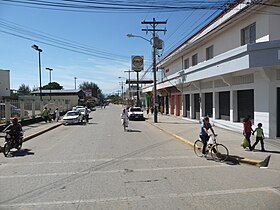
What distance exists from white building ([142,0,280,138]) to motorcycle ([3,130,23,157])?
1085 cm

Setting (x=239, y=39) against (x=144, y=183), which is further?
(x=239, y=39)

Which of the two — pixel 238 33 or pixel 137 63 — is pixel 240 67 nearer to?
pixel 238 33

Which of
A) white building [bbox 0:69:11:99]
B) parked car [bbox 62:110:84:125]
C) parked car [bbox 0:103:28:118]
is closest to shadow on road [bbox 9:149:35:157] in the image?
parked car [bbox 0:103:28:118]

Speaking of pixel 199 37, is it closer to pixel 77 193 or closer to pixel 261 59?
pixel 261 59

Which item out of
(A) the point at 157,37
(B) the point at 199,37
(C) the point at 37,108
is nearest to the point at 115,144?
(B) the point at 199,37

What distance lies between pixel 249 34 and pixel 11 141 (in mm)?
13624

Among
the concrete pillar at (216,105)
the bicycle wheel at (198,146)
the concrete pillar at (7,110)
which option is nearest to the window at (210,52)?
the concrete pillar at (216,105)

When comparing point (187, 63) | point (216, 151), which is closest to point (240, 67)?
point (216, 151)

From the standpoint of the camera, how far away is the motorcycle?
12.2 m

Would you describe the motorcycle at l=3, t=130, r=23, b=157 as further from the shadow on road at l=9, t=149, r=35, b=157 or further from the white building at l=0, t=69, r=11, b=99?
the white building at l=0, t=69, r=11, b=99

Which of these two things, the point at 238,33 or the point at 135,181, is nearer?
the point at 135,181

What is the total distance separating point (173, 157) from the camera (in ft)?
37.2

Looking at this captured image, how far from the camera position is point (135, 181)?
7.76 metres

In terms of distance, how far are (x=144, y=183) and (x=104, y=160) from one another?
3445 millimetres
